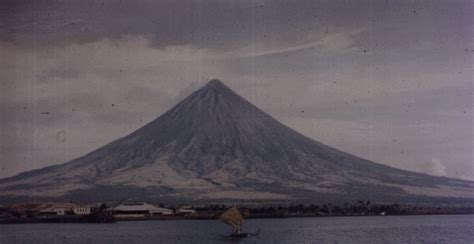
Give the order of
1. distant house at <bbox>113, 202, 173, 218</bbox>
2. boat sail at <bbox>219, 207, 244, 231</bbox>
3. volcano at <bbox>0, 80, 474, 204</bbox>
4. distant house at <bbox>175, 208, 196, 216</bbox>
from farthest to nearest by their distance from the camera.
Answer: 1. distant house at <bbox>175, 208, 196, 216</bbox>
2. distant house at <bbox>113, 202, 173, 218</bbox>
3. volcano at <bbox>0, 80, 474, 204</bbox>
4. boat sail at <bbox>219, 207, 244, 231</bbox>

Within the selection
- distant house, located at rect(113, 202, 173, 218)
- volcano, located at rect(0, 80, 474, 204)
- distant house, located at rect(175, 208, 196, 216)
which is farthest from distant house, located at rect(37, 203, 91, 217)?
distant house, located at rect(175, 208, 196, 216)

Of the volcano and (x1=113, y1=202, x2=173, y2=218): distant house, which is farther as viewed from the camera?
(x1=113, y1=202, x2=173, y2=218): distant house

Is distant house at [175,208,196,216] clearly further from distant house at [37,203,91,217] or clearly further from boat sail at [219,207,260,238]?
distant house at [37,203,91,217]

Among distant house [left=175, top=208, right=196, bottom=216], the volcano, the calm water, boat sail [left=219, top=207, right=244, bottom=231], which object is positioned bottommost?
the calm water

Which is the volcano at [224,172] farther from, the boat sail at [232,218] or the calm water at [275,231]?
the calm water at [275,231]

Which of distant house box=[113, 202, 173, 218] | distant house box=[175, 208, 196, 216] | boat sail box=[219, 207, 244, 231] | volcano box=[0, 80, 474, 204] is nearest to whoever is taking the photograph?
boat sail box=[219, 207, 244, 231]

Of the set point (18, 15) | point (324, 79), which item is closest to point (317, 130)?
point (324, 79)

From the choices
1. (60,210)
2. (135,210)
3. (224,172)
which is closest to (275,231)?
(224,172)

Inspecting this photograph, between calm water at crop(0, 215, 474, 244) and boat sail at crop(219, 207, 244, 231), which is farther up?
boat sail at crop(219, 207, 244, 231)

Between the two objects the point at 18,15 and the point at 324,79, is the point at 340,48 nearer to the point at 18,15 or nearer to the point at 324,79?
the point at 324,79
